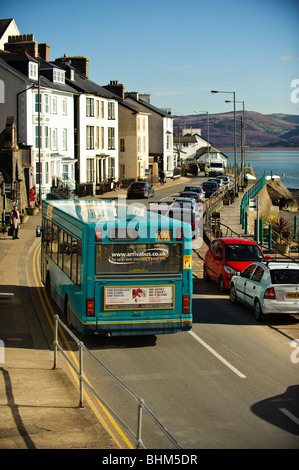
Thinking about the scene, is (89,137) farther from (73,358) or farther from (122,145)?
(73,358)

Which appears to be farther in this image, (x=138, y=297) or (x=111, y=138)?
(x=111, y=138)

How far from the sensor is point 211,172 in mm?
94938

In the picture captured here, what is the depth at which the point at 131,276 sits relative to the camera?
1429cm

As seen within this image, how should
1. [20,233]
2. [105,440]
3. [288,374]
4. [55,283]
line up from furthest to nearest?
1. [20,233]
2. [55,283]
3. [288,374]
4. [105,440]

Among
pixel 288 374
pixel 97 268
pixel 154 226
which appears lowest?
pixel 288 374

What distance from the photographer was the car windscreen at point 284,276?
17469mm

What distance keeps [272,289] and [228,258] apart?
554 cm

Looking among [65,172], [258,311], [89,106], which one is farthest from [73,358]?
[89,106]

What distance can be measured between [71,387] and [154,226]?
4314mm

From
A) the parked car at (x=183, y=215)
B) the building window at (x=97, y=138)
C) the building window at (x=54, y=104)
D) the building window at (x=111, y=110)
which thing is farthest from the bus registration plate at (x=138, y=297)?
the building window at (x=111, y=110)

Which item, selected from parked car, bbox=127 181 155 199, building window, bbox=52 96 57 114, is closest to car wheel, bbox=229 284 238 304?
parked car, bbox=127 181 155 199

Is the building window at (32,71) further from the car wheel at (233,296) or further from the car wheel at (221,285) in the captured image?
the car wheel at (233,296)

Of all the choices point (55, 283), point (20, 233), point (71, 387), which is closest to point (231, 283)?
point (55, 283)

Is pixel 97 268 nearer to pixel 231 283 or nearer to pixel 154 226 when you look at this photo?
pixel 154 226
